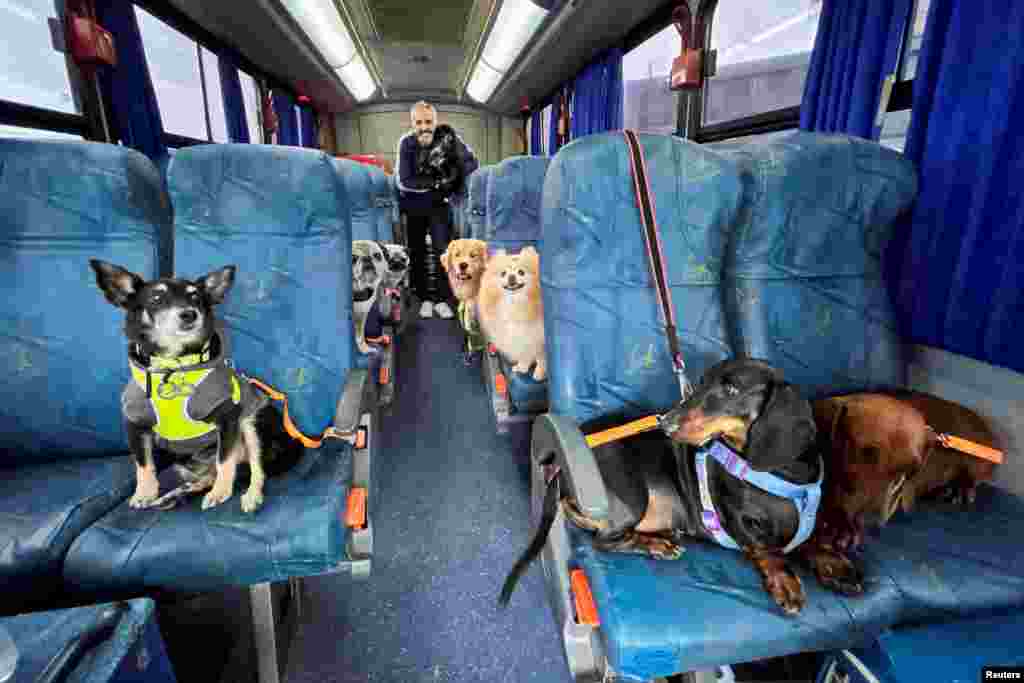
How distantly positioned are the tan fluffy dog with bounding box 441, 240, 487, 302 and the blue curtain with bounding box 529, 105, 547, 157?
20.5 feet

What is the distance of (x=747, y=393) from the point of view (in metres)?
1.09

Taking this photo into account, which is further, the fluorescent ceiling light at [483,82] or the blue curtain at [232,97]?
the fluorescent ceiling light at [483,82]

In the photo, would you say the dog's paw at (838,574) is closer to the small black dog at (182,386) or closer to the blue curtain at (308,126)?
the small black dog at (182,386)

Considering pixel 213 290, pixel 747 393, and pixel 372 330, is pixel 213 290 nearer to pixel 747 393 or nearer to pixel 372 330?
pixel 747 393

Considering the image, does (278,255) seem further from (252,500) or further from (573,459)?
(573,459)

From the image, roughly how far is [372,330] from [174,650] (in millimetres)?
1867

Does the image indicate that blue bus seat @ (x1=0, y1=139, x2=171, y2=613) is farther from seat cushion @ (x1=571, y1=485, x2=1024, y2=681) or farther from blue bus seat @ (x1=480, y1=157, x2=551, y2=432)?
blue bus seat @ (x1=480, y1=157, x2=551, y2=432)

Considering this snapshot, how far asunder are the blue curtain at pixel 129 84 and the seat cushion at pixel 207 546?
328 centimetres

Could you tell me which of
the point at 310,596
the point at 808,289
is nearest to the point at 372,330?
the point at 310,596

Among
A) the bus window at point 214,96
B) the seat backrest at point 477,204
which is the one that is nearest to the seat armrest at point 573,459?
the seat backrest at point 477,204

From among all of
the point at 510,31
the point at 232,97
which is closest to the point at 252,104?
the point at 232,97

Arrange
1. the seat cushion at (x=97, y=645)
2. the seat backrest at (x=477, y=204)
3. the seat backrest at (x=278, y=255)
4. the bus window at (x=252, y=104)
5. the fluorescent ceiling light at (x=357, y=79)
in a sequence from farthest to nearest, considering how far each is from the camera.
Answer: the fluorescent ceiling light at (x=357, y=79)
the bus window at (x=252, y=104)
the seat backrest at (x=477, y=204)
the seat backrest at (x=278, y=255)
the seat cushion at (x=97, y=645)

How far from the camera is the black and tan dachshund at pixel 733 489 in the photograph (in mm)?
1053

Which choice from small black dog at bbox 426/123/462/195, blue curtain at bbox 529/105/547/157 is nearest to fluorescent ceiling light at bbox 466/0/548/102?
small black dog at bbox 426/123/462/195
